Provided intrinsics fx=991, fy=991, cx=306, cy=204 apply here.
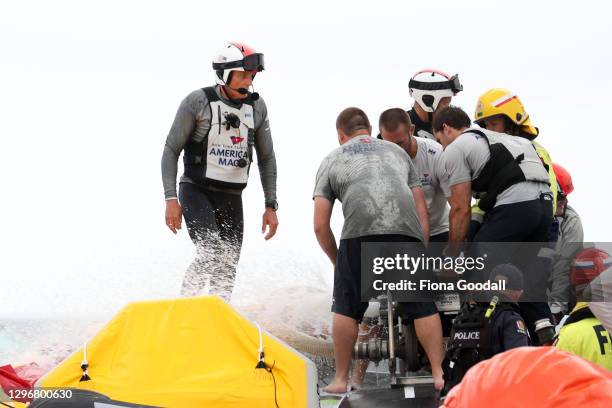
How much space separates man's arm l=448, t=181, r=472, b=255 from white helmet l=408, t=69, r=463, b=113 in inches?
67.9

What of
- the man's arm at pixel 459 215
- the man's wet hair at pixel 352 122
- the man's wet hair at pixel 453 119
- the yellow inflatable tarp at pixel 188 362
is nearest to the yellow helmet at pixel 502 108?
the man's wet hair at pixel 453 119

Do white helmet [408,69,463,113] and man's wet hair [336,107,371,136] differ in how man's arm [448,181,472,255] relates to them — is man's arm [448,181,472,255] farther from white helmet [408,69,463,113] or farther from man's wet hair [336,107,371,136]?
white helmet [408,69,463,113]

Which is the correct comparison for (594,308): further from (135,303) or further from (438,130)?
(438,130)

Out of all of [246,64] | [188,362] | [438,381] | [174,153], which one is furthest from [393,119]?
[188,362]

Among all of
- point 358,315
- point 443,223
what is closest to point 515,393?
point 358,315

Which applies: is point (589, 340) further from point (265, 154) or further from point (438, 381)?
point (265, 154)

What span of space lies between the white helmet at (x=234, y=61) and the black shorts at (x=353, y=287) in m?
1.88

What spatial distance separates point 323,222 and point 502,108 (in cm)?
147

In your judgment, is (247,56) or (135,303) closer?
(135,303)

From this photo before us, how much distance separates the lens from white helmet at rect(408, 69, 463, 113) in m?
7.82

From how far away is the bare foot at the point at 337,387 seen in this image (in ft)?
18.9

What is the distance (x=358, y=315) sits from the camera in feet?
19.5

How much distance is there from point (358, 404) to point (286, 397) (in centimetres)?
98
